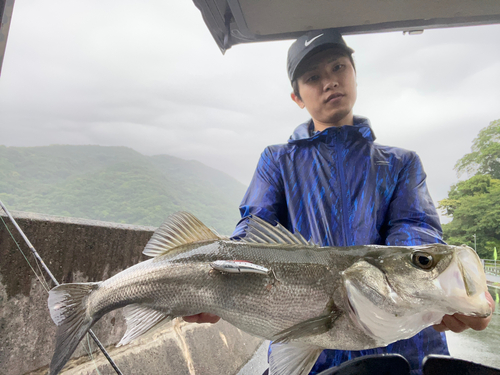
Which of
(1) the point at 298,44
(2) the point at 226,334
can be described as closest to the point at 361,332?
(1) the point at 298,44

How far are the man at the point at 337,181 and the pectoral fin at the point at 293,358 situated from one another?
55 cm

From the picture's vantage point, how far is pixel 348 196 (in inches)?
72.0

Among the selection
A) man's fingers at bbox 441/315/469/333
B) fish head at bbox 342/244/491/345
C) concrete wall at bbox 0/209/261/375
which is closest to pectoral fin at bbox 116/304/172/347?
fish head at bbox 342/244/491/345

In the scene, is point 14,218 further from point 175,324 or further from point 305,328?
point 175,324

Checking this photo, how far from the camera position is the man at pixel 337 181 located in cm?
164

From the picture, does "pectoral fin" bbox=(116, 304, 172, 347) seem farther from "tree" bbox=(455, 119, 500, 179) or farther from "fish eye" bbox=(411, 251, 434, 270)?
"tree" bbox=(455, 119, 500, 179)

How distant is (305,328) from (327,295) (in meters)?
0.16

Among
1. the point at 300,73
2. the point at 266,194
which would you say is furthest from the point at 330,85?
the point at 266,194

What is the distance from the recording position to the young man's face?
207 centimetres

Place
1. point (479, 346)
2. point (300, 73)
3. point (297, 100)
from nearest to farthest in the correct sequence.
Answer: point (300, 73) → point (297, 100) → point (479, 346)

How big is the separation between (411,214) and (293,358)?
111 cm

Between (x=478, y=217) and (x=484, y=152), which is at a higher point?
(x=484, y=152)

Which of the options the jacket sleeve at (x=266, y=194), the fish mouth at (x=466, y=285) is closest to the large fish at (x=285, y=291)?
the fish mouth at (x=466, y=285)

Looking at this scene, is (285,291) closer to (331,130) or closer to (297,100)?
(331,130)
